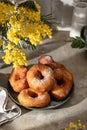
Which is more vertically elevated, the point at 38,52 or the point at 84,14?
the point at 84,14

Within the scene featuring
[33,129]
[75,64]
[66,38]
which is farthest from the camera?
[66,38]

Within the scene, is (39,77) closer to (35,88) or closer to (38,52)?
(35,88)

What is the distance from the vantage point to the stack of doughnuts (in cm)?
70

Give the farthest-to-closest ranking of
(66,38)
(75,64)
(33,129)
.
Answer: (66,38) < (75,64) < (33,129)

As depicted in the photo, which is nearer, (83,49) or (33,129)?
(33,129)

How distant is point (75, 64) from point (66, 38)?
0.14 metres

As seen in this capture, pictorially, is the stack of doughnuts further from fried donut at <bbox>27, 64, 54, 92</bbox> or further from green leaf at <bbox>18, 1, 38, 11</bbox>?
green leaf at <bbox>18, 1, 38, 11</bbox>

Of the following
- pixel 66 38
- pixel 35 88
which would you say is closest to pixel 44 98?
pixel 35 88

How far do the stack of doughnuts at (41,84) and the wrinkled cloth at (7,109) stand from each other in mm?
23

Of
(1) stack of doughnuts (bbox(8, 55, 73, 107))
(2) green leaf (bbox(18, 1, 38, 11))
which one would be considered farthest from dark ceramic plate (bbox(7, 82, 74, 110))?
(2) green leaf (bbox(18, 1, 38, 11))

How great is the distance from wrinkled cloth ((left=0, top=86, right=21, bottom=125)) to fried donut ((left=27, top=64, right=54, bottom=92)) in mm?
66

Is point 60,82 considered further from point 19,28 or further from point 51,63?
point 19,28

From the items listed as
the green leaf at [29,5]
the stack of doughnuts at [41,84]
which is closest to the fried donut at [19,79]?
the stack of doughnuts at [41,84]

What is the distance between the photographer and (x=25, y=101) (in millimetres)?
698
